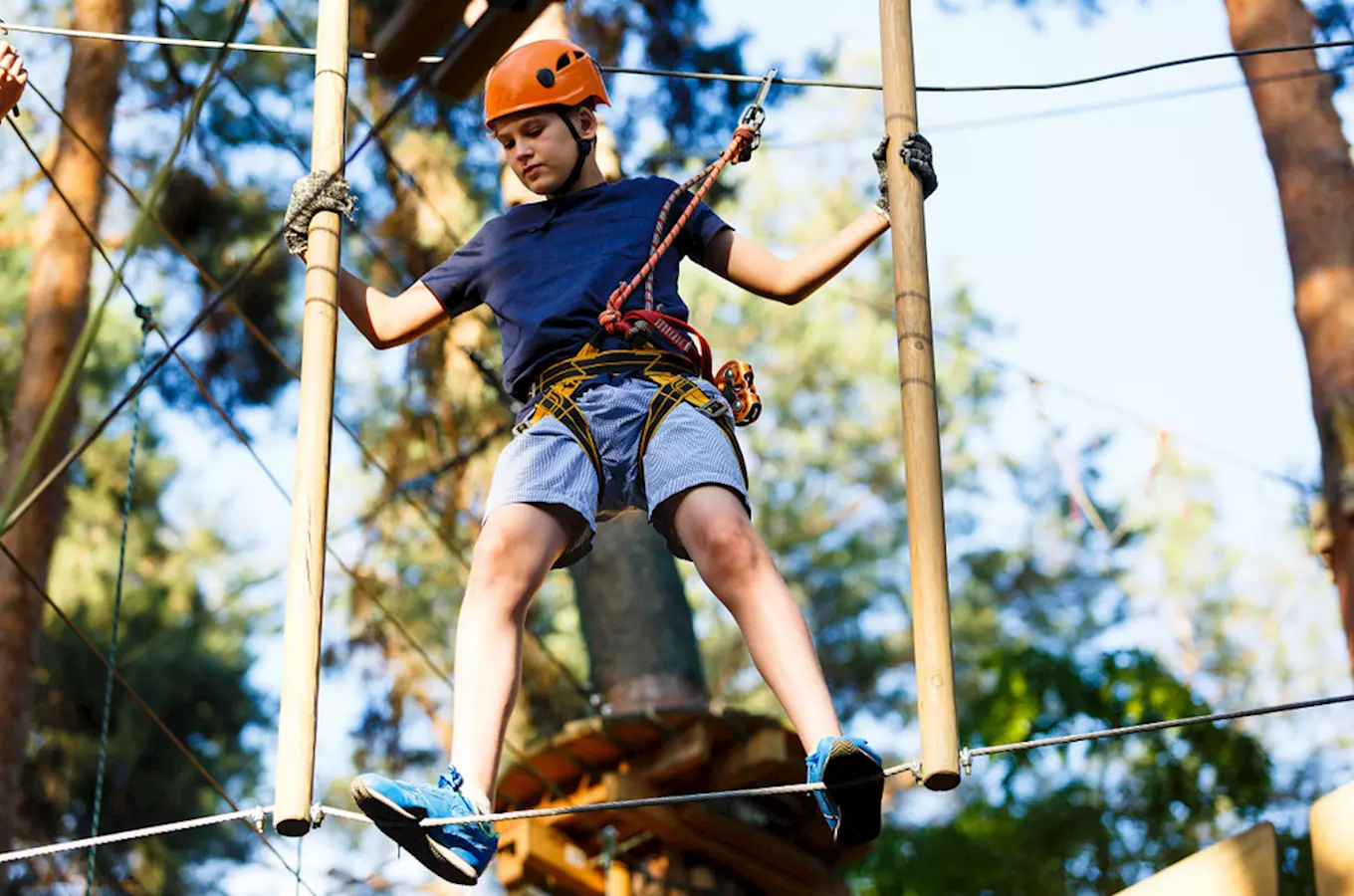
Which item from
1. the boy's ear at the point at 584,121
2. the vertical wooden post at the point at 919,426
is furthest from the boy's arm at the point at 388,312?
the vertical wooden post at the point at 919,426

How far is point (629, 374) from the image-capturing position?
365 centimetres

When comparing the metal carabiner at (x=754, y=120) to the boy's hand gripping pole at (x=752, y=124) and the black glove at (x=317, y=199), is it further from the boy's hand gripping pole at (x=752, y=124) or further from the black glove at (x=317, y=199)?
the black glove at (x=317, y=199)

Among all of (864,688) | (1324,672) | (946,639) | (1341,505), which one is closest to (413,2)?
(946,639)

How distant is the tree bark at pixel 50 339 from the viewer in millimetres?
9133

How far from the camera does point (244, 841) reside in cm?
1434

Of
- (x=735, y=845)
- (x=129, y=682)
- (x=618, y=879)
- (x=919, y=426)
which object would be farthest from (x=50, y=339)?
(x=919, y=426)

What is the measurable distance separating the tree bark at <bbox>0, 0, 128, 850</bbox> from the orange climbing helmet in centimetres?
581

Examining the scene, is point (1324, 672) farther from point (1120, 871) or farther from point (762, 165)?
point (1120, 871)

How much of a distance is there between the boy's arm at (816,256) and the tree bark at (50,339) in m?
5.91

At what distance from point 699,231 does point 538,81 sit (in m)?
0.45

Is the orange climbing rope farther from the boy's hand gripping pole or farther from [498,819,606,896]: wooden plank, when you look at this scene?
[498,819,606,896]: wooden plank

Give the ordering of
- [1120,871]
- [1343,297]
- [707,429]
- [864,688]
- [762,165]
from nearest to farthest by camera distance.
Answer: [707,429] < [1343,297] < [1120,871] < [864,688] < [762,165]

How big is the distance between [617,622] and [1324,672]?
13.5 m

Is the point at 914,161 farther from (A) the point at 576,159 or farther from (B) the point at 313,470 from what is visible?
(B) the point at 313,470
